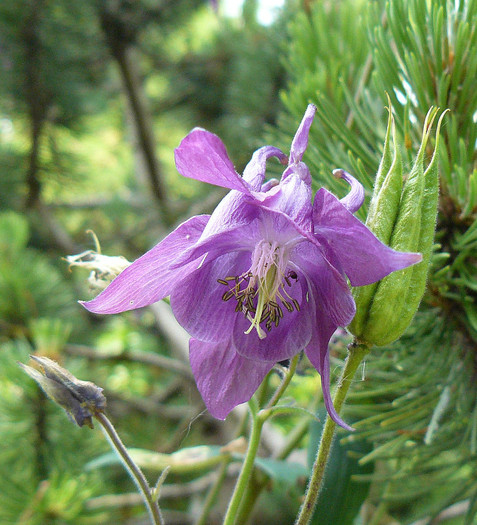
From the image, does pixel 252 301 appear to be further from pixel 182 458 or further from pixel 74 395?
pixel 182 458

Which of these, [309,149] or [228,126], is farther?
[228,126]

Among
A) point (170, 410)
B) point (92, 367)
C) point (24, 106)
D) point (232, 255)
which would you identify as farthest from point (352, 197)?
point (24, 106)

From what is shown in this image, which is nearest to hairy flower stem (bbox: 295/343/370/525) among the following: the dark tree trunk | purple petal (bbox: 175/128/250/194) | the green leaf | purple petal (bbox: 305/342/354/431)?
purple petal (bbox: 305/342/354/431)

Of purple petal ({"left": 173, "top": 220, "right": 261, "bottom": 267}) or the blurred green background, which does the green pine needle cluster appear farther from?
purple petal ({"left": 173, "top": 220, "right": 261, "bottom": 267})

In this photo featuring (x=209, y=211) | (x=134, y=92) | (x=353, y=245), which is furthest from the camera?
(x=134, y=92)

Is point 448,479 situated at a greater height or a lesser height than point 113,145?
lesser

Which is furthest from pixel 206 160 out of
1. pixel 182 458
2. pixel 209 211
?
pixel 209 211

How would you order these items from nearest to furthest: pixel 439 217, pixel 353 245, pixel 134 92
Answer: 1. pixel 353 245
2. pixel 439 217
3. pixel 134 92

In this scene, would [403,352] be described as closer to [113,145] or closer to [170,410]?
[170,410]
